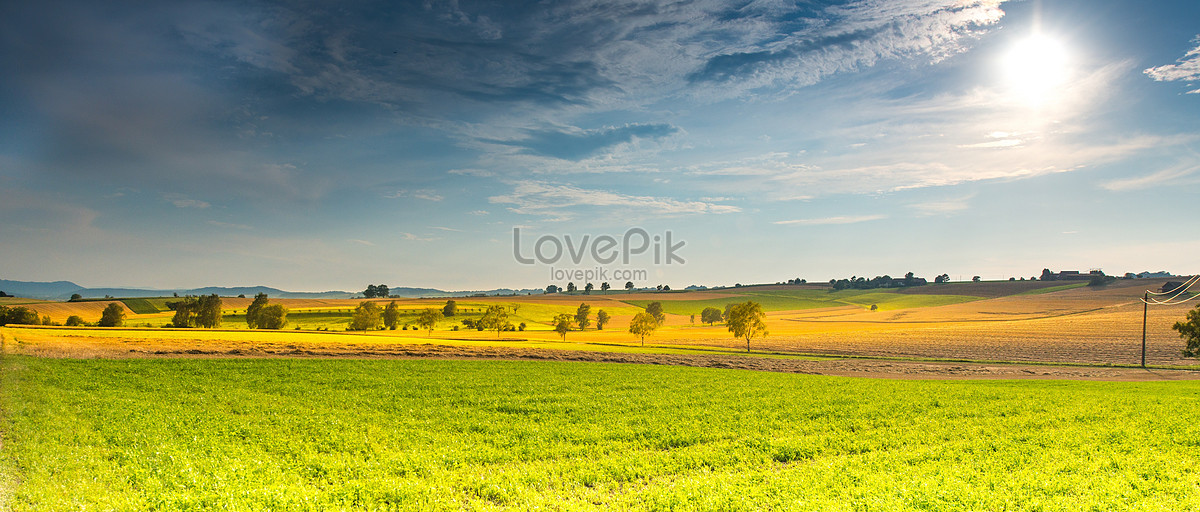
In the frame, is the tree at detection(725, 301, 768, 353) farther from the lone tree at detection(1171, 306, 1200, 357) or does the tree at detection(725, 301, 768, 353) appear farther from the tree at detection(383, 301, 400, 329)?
the tree at detection(383, 301, 400, 329)

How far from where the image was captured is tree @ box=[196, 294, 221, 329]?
90000mm

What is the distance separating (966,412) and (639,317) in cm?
6202

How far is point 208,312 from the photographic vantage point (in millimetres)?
90375

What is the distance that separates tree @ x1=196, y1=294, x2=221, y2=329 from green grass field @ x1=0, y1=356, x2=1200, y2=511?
6920 centimetres

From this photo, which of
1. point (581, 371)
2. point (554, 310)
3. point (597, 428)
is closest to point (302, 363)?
point (581, 371)

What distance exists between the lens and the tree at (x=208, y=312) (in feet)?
295

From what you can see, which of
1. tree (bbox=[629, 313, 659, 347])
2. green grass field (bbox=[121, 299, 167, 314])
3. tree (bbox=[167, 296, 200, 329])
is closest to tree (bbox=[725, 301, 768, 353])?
tree (bbox=[629, 313, 659, 347])

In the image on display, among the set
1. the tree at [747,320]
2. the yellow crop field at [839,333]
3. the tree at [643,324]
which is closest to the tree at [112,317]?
the yellow crop field at [839,333]

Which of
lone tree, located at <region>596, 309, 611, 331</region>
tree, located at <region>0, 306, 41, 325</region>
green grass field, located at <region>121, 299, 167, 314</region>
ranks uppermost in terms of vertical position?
tree, located at <region>0, 306, 41, 325</region>

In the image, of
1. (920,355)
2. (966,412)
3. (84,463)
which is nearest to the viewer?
(84,463)

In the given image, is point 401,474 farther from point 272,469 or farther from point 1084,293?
point 1084,293

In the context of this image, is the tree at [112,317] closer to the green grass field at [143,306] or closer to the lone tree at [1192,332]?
the green grass field at [143,306]

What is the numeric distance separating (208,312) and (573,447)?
99194 mm

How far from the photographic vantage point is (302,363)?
1489 inches
